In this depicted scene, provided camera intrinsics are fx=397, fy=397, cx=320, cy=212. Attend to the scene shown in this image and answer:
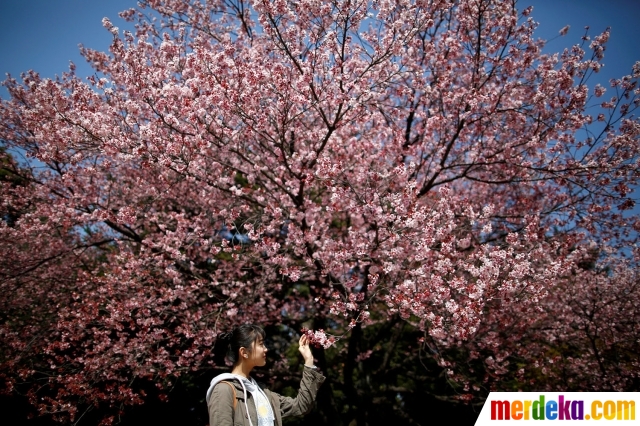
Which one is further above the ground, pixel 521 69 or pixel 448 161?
pixel 521 69

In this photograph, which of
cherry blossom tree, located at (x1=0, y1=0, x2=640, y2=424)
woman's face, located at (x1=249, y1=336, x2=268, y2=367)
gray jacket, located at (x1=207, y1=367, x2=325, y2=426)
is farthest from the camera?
cherry blossom tree, located at (x1=0, y1=0, x2=640, y2=424)

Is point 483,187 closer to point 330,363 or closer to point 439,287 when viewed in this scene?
point 439,287

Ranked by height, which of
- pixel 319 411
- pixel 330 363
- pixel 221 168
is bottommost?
pixel 319 411

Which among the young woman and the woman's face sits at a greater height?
the woman's face

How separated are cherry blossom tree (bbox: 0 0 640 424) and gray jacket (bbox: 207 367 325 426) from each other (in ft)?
6.11

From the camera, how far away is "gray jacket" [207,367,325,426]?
2.22 metres

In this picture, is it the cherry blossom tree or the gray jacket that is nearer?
the gray jacket

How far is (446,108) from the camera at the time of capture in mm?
6984

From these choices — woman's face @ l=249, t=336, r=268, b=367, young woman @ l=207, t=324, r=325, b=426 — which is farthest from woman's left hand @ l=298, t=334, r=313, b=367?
woman's face @ l=249, t=336, r=268, b=367

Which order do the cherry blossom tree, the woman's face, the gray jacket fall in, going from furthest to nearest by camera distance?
the cherry blossom tree → the woman's face → the gray jacket

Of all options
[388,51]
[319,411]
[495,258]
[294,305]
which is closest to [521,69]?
[388,51]

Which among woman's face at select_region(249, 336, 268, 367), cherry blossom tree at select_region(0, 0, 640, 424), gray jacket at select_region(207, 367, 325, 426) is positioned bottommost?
gray jacket at select_region(207, 367, 325, 426)

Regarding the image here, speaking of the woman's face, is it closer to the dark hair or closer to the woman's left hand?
the dark hair

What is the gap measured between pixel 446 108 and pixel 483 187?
6.88 ft
